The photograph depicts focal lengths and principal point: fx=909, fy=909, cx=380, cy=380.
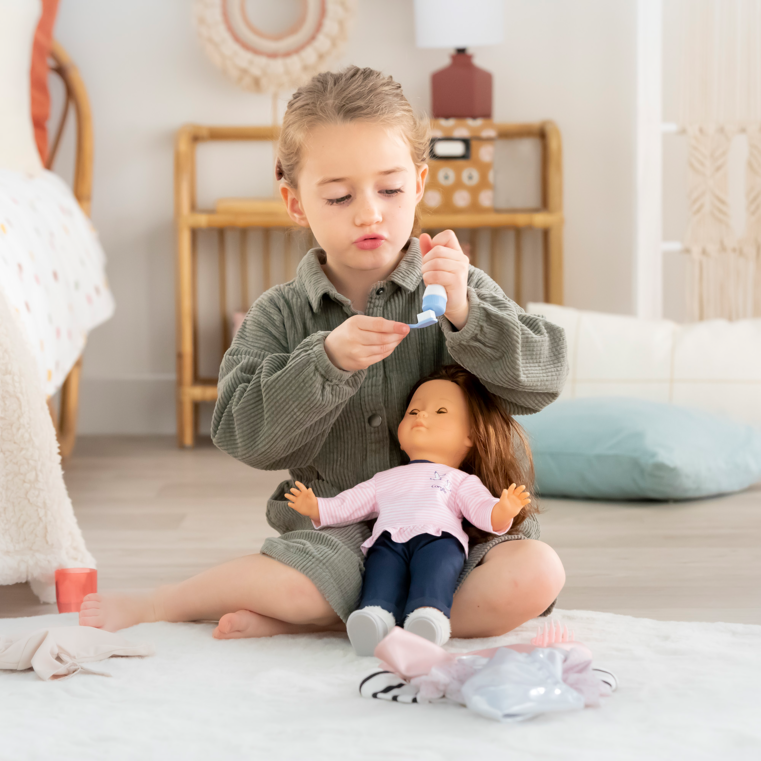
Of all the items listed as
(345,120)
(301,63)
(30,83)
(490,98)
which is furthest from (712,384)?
(30,83)

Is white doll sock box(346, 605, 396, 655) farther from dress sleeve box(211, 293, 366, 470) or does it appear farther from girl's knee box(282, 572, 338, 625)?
dress sleeve box(211, 293, 366, 470)

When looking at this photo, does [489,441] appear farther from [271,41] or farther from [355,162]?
[271,41]

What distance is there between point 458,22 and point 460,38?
0.03 meters

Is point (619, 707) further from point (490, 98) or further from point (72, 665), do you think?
point (490, 98)

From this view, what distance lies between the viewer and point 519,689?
0.65 meters

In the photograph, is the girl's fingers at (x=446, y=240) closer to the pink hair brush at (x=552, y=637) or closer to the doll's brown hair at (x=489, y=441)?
the doll's brown hair at (x=489, y=441)

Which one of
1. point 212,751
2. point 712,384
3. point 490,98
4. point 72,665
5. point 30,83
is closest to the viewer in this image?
point 212,751

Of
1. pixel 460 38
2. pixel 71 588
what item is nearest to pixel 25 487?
pixel 71 588

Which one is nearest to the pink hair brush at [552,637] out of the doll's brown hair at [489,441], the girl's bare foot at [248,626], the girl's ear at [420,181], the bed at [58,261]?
the doll's brown hair at [489,441]

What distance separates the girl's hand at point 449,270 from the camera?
860 millimetres

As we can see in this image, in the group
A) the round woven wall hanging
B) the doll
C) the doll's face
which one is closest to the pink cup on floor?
the doll

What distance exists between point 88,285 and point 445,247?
112 cm

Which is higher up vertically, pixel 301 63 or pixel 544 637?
pixel 301 63

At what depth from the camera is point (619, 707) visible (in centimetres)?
68
